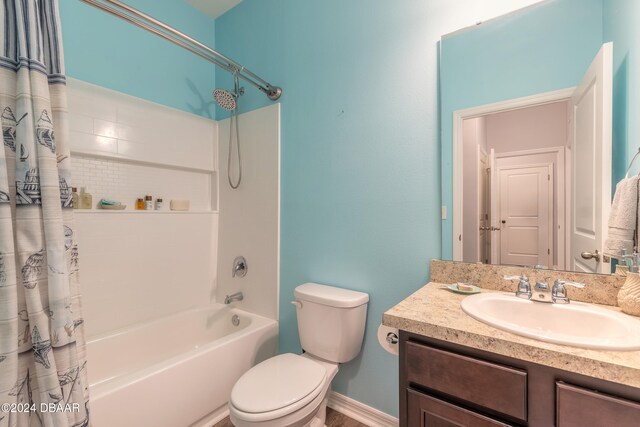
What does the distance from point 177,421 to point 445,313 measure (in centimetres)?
140

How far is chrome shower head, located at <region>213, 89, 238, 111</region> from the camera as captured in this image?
6.18 feet

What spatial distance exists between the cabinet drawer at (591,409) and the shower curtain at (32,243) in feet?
4.53

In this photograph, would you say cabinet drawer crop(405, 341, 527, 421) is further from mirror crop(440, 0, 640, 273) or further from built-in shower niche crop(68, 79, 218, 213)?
built-in shower niche crop(68, 79, 218, 213)

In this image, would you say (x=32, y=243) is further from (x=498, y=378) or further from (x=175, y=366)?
(x=498, y=378)

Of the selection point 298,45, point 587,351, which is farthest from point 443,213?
point 298,45

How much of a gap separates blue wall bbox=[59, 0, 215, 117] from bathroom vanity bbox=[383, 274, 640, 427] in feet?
→ 7.17

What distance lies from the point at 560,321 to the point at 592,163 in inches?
23.3

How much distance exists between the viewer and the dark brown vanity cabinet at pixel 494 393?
620mm

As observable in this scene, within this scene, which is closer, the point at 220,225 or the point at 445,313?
the point at 445,313

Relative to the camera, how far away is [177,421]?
1376 millimetres

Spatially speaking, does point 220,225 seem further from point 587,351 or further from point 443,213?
point 587,351

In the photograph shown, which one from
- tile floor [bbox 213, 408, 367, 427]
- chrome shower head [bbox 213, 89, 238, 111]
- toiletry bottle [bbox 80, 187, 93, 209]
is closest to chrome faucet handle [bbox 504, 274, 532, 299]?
tile floor [bbox 213, 408, 367, 427]

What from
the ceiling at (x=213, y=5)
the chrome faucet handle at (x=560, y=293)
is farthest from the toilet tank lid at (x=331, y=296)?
the ceiling at (x=213, y=5)

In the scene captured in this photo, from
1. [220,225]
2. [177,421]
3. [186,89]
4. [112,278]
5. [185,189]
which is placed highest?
[186,89]
